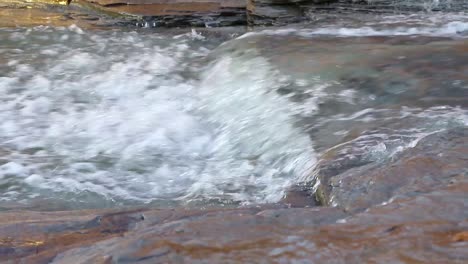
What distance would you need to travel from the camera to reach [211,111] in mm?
4312

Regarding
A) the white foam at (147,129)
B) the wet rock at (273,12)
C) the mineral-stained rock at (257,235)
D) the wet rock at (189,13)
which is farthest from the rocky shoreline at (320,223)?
the wet rock at (189,13)

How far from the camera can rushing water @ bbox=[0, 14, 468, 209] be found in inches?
121

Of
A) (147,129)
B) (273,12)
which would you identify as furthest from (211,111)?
(273,12)

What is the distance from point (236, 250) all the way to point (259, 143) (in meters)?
1.69

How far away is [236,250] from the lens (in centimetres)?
182

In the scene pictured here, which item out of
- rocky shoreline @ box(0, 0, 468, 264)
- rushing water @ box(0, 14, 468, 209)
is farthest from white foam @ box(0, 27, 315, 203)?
rocky shoreline @ box(0, 0, 468, 264)

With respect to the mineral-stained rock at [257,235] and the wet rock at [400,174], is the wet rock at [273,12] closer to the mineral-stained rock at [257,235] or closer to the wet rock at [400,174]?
the wet rock at [400,174]

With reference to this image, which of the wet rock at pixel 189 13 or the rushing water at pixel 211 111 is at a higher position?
the wet rock at pixel 189 13

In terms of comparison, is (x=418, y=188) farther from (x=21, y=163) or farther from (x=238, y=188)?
(x=21, y=163)

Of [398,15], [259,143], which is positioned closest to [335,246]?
[259,143]

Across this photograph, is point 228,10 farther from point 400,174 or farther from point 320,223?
point 320,223

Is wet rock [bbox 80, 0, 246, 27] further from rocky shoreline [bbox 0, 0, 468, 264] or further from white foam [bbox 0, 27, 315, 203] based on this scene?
rocky shoreline [bbox 0, 0, 468, 264]

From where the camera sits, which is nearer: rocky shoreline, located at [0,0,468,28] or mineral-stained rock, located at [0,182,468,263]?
mineral-stained rock, located at [0,182,468,263]

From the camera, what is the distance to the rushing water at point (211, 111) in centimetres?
308
